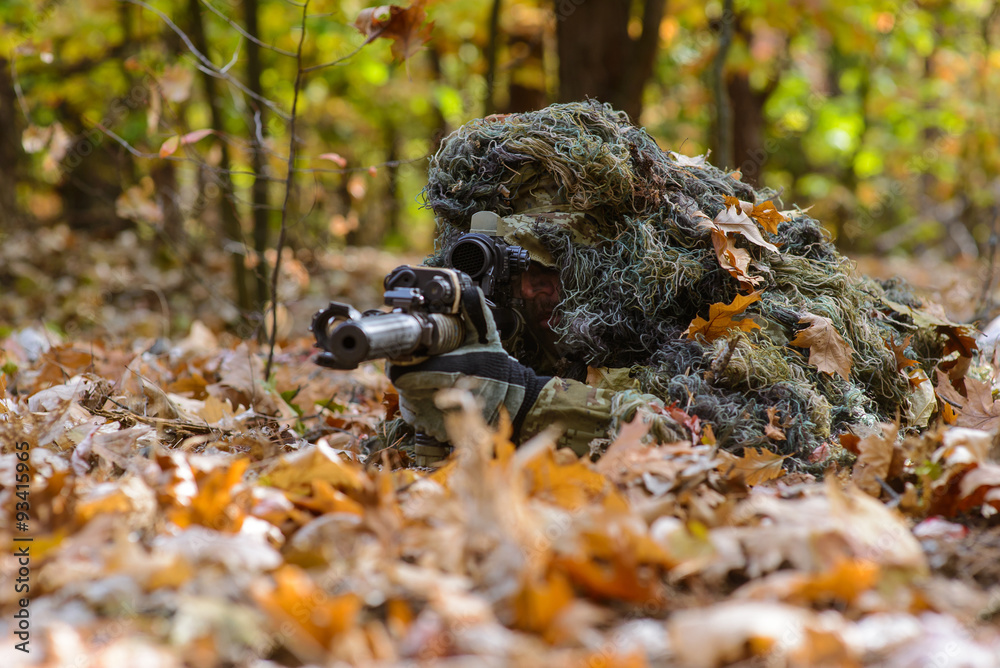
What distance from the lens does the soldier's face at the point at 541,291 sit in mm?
2570

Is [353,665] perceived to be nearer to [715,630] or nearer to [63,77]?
[715,630]

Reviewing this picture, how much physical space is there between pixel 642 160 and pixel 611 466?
1.13 metres

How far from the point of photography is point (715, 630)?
119 centimetres

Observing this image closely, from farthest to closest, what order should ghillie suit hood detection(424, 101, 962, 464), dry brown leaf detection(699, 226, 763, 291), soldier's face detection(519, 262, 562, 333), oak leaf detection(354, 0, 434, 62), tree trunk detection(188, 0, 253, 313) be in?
tree trunk detection(188, 0, 253, 313), oak leaf detection(354, 0, 434, 62), soldier's face detection(519, 262, 562, 333), dry brown leaf detection(699, 226, 763, 291), ghillie suit hood detection(424, 101, 962, 464)

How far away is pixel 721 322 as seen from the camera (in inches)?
93.1

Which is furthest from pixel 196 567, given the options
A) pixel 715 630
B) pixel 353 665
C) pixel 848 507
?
pixel 848 507

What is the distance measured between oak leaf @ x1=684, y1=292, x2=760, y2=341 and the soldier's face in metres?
0.44

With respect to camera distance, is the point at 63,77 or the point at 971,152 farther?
the point at 971,152

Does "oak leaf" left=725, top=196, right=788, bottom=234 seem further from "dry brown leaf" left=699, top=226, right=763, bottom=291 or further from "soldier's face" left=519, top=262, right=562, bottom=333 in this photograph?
"soldier's face" left=519, top=262, right=562, bottom=333

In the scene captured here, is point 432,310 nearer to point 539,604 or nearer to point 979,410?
point 539,604

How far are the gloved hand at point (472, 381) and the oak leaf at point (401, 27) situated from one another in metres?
1.37

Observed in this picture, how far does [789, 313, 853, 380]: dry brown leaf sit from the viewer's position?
2393 millimetres

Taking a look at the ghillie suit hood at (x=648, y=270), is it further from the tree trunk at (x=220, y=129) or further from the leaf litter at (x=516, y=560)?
the tree trunk at (x=220, y=129)

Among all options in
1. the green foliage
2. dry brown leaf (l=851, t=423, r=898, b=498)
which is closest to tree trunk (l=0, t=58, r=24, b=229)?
the green foliage
